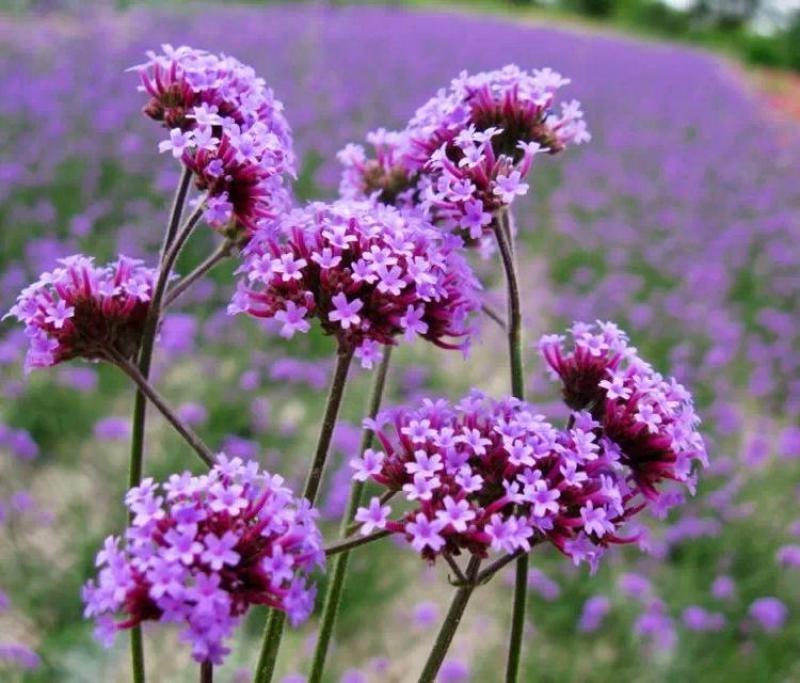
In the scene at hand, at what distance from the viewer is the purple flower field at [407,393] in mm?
1188

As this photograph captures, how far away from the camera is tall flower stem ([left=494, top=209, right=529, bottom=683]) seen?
1293 mm

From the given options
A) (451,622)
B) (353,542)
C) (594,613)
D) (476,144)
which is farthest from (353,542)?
(594,613)

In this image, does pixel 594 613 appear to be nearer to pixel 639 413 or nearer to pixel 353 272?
pixel 639 413

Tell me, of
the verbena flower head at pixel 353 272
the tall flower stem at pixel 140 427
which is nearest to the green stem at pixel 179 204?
the tall flower stem at pixel 140 427

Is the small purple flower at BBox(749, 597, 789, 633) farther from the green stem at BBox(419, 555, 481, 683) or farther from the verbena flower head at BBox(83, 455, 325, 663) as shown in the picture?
the verbena flower head at BBox(83, 455, 325, 663)

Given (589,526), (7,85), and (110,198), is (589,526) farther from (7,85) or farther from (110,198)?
(7,85)

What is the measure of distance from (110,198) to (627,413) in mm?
4938

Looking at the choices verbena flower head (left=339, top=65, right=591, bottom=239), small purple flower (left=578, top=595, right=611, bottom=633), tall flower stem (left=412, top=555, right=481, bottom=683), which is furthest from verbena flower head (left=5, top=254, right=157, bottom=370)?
small purple flower (left=578, top=595, right=611, bottom=633)

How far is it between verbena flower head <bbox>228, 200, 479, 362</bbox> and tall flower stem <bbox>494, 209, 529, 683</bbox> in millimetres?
82

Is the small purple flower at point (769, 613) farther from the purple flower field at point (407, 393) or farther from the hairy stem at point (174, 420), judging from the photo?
the hairy stem at point (174, 420)

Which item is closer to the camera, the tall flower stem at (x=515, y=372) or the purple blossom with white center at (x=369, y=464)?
the purple blossom with white center at (x=369, y=464)

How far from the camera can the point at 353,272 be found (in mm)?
1207

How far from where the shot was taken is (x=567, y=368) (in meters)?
1.37

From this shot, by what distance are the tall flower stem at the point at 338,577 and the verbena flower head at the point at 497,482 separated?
16 centimetres
